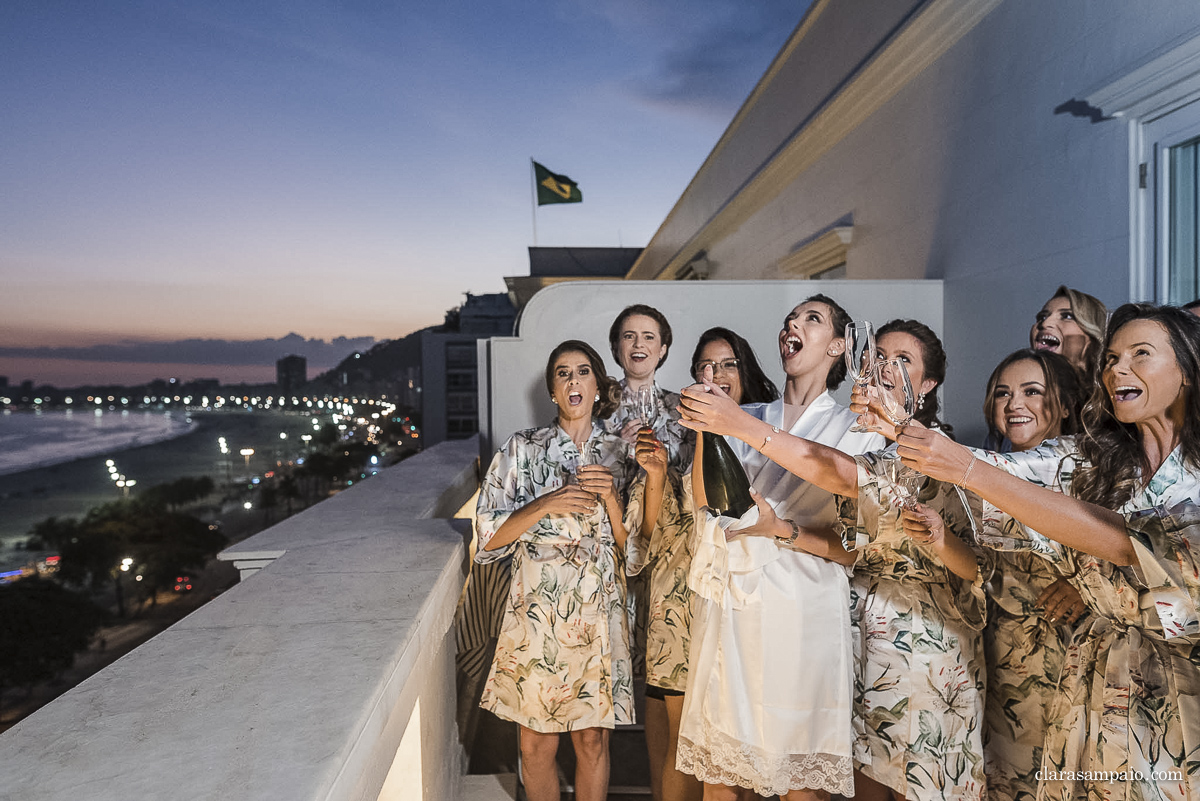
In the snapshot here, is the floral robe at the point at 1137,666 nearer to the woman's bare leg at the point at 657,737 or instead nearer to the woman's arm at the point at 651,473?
the woman's arm at the point at 651,473

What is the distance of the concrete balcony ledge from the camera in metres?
0.99

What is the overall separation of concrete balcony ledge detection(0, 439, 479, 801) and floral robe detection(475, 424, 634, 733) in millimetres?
200

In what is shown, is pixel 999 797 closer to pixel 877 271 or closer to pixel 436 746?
pixel 436 746

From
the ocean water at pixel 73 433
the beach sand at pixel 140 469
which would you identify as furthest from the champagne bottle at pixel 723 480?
the ocean water at pixel 73 433

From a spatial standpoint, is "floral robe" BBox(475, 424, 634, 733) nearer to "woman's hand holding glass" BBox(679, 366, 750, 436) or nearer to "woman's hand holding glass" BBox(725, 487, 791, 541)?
"woman's hand holding glass" BBox(725, 487, 791, 541)

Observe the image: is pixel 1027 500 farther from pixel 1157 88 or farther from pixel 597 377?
pixel 1157 88

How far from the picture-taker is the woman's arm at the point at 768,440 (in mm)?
1716

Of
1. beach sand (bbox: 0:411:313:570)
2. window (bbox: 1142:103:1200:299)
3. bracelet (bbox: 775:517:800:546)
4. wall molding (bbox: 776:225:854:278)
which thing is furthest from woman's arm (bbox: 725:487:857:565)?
beach sand (bbox: 0:411:313:570)

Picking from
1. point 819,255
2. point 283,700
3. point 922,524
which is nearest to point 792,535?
point 922,524

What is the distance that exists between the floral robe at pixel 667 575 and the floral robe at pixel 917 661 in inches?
23.1

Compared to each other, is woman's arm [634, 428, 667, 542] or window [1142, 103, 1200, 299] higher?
window [1142, 103, 1200, 299]

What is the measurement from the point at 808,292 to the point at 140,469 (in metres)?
136

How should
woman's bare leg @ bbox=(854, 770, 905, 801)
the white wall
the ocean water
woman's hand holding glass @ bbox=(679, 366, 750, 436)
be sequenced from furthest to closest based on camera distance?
the ocean water
the white wall
woman's bare leg @ bbox=(854, 770, 905, 801)
woman's hand holding glass @ bbox=(679, 366, 750, 436)

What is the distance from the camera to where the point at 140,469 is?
116 m
